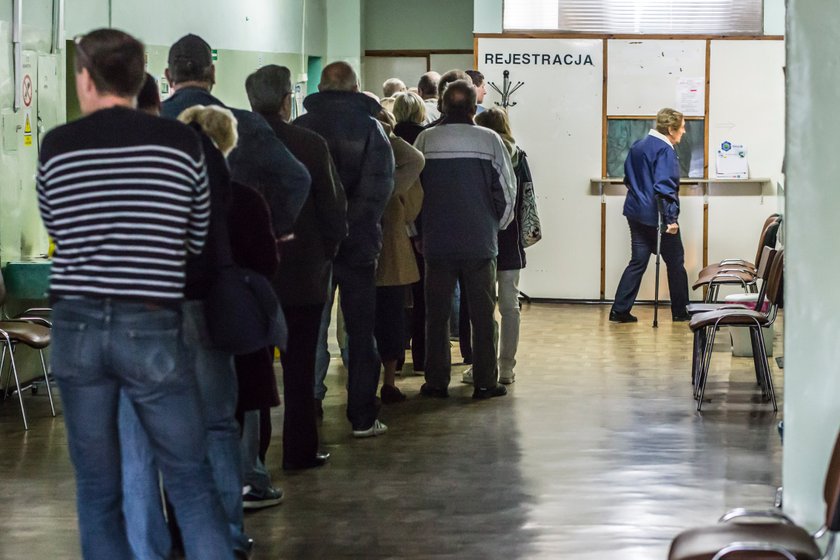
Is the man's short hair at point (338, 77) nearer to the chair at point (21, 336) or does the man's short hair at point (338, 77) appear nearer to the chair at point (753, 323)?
the chair at point (21, 336)

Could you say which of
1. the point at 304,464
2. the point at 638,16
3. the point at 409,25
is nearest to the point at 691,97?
the point at 638,16

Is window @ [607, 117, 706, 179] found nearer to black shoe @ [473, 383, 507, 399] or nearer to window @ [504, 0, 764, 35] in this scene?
window @ [504, 0, 764, 35]

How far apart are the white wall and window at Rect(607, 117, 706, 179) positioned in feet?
23.0

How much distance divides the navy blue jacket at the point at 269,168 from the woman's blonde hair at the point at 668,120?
18.7 feet

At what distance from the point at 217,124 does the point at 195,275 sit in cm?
68

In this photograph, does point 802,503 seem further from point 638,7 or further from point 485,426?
point 638,7

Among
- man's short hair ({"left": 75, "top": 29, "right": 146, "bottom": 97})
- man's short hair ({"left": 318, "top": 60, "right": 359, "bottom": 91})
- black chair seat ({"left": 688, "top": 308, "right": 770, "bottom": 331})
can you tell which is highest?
man's short hair ({"left": 318, "top": 60, "right": 359, "bottom": 91})

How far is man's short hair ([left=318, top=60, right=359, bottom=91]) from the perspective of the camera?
5.84m

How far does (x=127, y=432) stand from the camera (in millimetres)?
3668

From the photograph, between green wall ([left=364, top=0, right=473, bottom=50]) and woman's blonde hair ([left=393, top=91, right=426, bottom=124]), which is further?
green wall ([left=364, top=0, right=473, bottom=50])

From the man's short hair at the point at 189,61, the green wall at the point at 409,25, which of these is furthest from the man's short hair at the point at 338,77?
the green wall at the point at 409,25

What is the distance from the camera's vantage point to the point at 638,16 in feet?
36.6

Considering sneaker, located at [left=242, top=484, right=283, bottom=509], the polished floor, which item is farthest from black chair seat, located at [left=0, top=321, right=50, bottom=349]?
sneaker, located at [left=242, top=484, right=283, bottom=509]

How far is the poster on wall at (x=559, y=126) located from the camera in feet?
35.9
